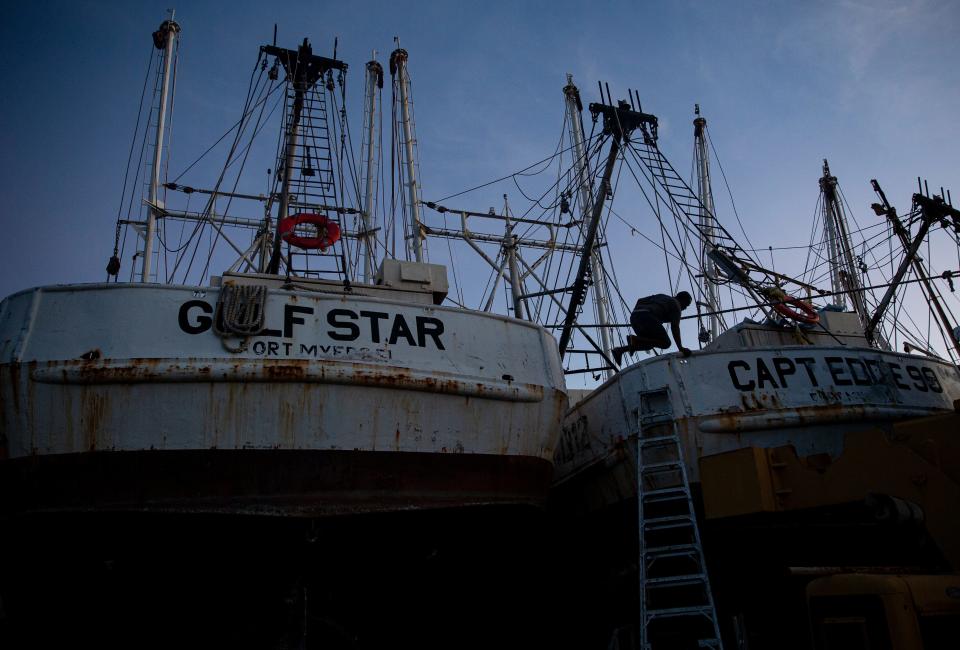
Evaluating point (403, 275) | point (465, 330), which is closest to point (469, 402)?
point (465, 330)

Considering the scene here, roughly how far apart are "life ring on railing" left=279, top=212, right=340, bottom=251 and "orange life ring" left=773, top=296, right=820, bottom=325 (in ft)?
22.3

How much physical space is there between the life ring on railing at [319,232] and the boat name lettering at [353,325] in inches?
152

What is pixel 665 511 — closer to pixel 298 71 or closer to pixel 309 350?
pixel 309 350

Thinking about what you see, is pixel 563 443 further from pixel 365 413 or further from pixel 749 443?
pixel 365 413

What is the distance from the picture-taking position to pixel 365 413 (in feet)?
21.3

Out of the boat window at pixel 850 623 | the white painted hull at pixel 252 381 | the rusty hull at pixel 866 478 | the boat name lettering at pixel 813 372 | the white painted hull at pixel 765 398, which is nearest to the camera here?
the boat window at pixel 850 623

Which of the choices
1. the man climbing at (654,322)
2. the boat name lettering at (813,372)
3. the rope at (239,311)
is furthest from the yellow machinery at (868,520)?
the rope at (239,311)

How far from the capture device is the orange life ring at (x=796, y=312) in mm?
10781

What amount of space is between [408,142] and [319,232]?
5910 millimetres

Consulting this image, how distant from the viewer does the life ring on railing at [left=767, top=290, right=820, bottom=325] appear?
10.8 meters

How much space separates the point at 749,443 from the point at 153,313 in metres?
6.17

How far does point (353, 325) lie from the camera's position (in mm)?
6816

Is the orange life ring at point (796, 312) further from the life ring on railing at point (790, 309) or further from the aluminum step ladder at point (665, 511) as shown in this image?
the aluminum step ladder at point (665, 511)

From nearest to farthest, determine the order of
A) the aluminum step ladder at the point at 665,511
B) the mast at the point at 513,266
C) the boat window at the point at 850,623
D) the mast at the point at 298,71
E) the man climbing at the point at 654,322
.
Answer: the boat window at the point at 850,623 → the aluminum step ladder at the point at 665,511 → the man climbing at the point at 654,322 → the mast at the point at 298,71 → the mast at the point at 513,266
